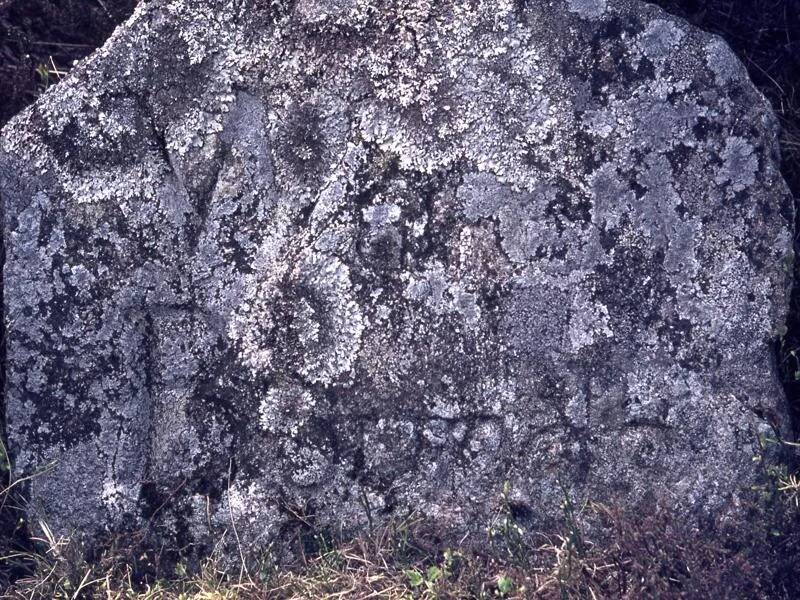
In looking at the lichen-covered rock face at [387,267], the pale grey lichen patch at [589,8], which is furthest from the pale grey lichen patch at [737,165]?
the pale grey lichen patch at [589,8]

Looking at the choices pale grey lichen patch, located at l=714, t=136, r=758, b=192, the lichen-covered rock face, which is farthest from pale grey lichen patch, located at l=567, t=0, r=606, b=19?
pale grey lichen patch, located at l=714, t=136, r=758, b=192

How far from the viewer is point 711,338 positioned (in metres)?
2.38

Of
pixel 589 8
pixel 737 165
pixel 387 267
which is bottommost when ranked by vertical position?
pixel 387 267

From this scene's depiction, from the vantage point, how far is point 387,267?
2.42 metres

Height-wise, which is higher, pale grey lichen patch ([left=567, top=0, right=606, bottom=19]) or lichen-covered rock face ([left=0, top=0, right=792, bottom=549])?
pale grey lichen patch ([left=567, top=0, right=606, bottom=19])

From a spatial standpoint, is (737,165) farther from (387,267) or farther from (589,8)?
(387,267)

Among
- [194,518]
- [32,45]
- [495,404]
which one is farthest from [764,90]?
[32,45]

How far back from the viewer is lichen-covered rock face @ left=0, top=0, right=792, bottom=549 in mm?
2391

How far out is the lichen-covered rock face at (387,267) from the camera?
2.39m

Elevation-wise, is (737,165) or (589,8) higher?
(589,8)

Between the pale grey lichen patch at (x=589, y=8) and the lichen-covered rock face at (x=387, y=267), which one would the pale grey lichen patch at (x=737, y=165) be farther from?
the pale grey lichen patch at (x=589, y=8)

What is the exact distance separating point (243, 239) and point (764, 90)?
71.8 inches

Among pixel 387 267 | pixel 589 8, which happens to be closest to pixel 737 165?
pixel 589 8

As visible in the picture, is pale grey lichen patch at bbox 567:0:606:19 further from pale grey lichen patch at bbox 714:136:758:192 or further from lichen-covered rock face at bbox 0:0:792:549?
pale grey lichen patch at bbox 714:136:758:192
